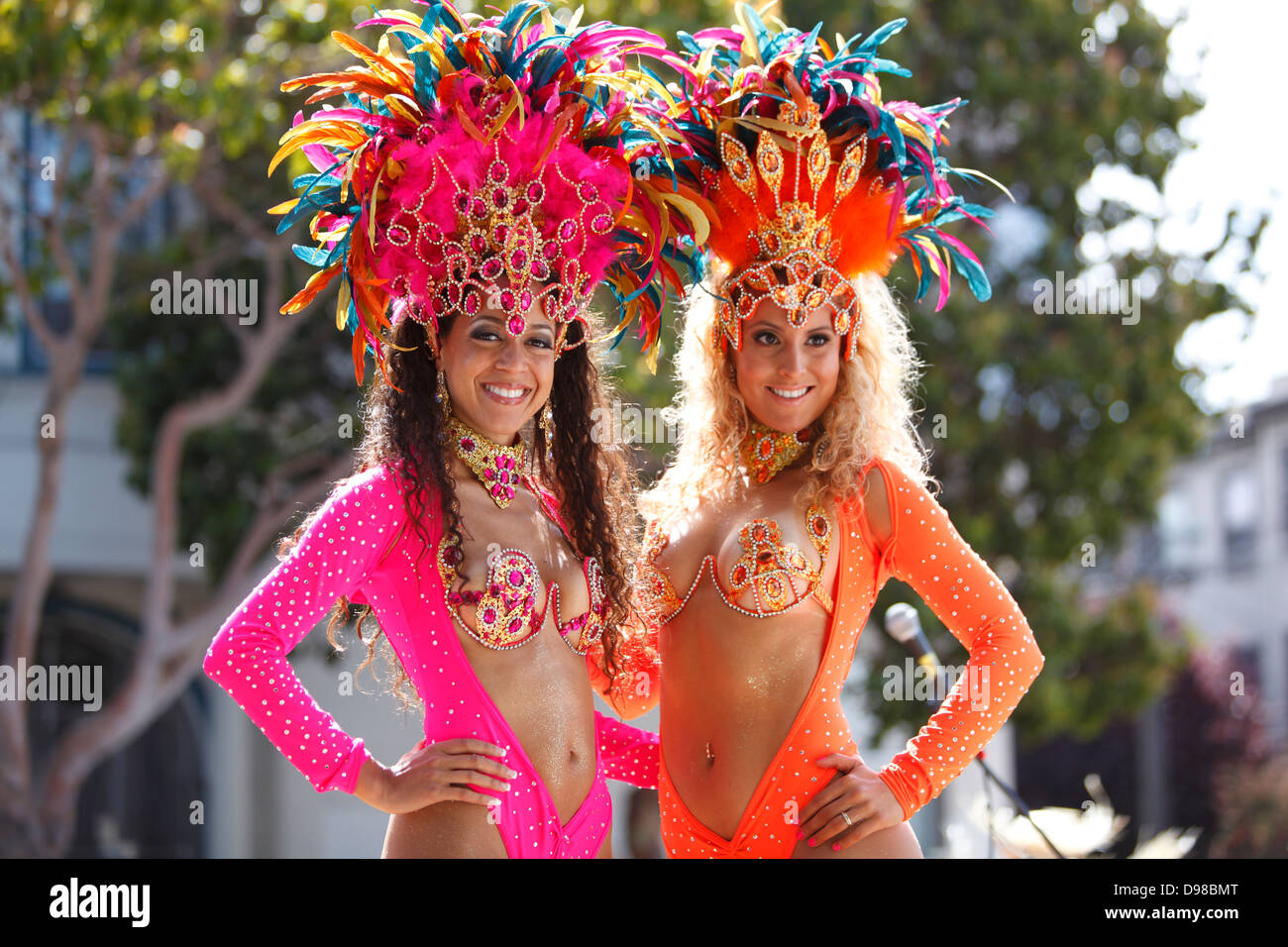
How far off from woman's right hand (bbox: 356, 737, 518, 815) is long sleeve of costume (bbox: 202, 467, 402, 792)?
0.20 ft

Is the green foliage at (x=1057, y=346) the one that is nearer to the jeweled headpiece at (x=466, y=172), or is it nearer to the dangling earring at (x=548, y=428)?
the dangling earring at (x=548, y=428)

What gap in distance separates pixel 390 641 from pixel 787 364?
104 centimetres

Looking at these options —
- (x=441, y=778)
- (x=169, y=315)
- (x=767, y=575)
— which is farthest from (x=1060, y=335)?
(x=441, y=778)

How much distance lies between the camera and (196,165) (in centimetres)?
705

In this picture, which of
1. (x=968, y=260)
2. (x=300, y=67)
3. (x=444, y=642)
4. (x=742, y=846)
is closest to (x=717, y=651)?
(x=742, y=846)

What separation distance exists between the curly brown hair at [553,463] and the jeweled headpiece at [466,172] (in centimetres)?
8

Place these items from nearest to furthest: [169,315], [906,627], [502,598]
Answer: [502,598] < [906,627] < [169,315]

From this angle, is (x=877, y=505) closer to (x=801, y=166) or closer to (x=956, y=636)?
(x=956, y=636)

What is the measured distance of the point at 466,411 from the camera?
2730mm

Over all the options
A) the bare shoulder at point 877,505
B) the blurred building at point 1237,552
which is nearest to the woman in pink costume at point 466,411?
the bare shoulder at point 877,505

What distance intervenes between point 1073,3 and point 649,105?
749cm

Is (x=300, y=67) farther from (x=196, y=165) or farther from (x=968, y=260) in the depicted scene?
(x=968, y=260)

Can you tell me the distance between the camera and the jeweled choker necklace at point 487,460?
2721 mm

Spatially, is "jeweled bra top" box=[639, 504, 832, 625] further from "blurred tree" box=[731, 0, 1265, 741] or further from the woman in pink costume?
"blurred tree" box=[731, 0, 1265, 741]
